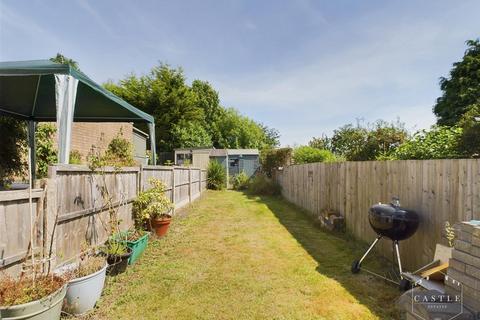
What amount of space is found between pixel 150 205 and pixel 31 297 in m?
3.55

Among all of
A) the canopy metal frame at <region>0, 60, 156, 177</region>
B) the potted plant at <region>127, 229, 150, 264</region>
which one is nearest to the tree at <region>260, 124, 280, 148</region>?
the canopy metal frame at <region>0, 60, 156, 177</region>

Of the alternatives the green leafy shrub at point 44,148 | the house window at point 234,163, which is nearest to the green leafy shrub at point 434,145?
the green leafy shrub at point 44,148

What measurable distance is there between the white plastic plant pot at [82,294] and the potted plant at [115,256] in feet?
2.73

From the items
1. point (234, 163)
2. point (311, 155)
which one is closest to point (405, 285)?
point (311, 155)

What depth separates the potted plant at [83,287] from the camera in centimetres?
289

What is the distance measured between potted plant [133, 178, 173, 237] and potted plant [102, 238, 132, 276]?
150 centimetres

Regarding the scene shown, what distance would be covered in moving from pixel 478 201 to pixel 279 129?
126 ft

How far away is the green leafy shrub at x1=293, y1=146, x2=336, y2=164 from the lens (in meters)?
14.5

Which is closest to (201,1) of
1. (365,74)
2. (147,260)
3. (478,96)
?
(365,74)

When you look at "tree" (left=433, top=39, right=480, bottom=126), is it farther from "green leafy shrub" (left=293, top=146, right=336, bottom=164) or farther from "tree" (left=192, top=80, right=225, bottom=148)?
"tree" (left=192, top=80, right=225, bottom=148)

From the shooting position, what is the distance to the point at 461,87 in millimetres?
18062

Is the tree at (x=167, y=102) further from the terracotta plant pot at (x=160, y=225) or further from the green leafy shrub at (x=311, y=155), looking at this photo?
the terracotta plant pot at (x=160, y=225)

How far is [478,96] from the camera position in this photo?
56.2ft

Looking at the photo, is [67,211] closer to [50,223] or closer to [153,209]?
[50,223]
